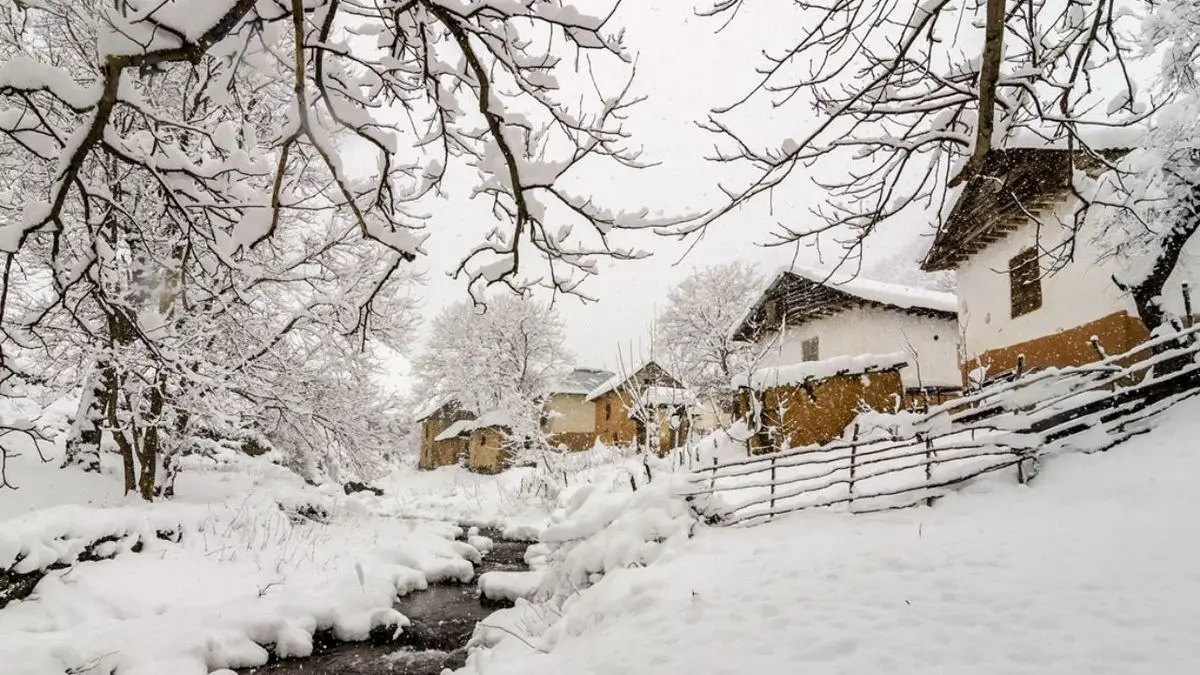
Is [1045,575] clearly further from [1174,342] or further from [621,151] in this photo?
[1174,342]

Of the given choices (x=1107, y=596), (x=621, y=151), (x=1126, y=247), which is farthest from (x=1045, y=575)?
(x=1126, y=247)

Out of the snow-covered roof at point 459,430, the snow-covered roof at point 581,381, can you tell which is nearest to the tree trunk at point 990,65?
the snow-covered roof at point 581,381

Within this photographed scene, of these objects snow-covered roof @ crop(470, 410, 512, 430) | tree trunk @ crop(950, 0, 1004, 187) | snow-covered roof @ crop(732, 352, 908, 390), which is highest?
tree trunk @ crop(950, 0, 1004, 187)

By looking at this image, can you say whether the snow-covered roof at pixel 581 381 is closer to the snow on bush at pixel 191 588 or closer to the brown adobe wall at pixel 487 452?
the brown adobe wall at pixel 487 452

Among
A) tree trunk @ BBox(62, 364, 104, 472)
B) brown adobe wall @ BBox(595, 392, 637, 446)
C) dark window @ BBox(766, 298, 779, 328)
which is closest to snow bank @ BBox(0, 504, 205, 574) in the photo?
tree trunk @ BBox(62, 364, 104, 472)

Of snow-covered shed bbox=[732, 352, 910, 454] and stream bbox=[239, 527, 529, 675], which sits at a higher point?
snow-covered shed bbox=[732, 352, 910, 454]

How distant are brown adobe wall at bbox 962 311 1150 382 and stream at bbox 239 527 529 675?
10.0m

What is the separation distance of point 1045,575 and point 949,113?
3.13 metres

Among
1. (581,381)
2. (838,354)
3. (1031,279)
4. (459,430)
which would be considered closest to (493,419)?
(459,430)

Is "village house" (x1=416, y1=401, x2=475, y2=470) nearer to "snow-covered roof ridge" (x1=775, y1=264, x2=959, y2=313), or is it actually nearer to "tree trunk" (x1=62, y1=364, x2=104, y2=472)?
"snow-covered roof ridge" (x1=775, y1=264, x2=959, y2=313)

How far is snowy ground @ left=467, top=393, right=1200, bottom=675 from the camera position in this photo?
3.36m

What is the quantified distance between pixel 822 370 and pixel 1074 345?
16.4 ft

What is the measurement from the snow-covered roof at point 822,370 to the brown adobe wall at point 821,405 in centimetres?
12

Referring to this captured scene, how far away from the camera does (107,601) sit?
6234 millimetres
